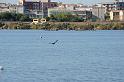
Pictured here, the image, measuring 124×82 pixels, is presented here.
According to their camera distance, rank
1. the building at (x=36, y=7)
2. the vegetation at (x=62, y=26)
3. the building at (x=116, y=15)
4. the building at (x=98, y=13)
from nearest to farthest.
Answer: the vegetation at (x=62, y=26), the building at (x=116, y=15), the building at (x=98, y=13), the building at (x=36, y=7)

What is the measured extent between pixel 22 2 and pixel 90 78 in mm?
138531

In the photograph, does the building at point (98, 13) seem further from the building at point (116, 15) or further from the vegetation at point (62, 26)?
the vegetation at point (62, 26)

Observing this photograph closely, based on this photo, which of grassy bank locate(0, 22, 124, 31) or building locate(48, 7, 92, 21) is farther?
building locate(48, 7, 92, 21)

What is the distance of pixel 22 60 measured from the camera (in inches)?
1199

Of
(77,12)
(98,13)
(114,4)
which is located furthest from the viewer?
(114,4)

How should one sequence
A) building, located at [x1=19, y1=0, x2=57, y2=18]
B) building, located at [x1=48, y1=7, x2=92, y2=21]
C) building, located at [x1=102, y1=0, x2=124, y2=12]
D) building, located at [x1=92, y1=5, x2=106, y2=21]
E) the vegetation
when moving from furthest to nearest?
1. building, located at [x1=102, y1=0, x2=124, y2=12]
2. building, located at [x1=19, y1=0, x2=57, y2=18]
3. building, located at [x1=92, y1=5, x2=106, y2=21]
4. building, located at [x1=48, y1=7, x2=92, y2=21]
5. the vegetation

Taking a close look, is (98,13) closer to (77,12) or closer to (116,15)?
(77,12)

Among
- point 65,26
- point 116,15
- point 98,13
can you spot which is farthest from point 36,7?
point 65,26

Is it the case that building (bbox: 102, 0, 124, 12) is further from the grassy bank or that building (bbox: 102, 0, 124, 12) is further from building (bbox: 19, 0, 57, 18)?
the grassy bank

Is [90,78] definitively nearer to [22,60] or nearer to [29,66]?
[29,66]

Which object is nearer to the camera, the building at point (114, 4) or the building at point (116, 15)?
the building at point (116, 15)

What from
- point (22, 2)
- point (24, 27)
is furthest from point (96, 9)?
point (24, 27)

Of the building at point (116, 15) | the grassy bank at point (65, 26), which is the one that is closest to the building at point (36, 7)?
the building at point (116, 15)

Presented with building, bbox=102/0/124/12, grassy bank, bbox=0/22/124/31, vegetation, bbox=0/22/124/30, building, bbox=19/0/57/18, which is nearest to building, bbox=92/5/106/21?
building, bbox=19/0/57/18
